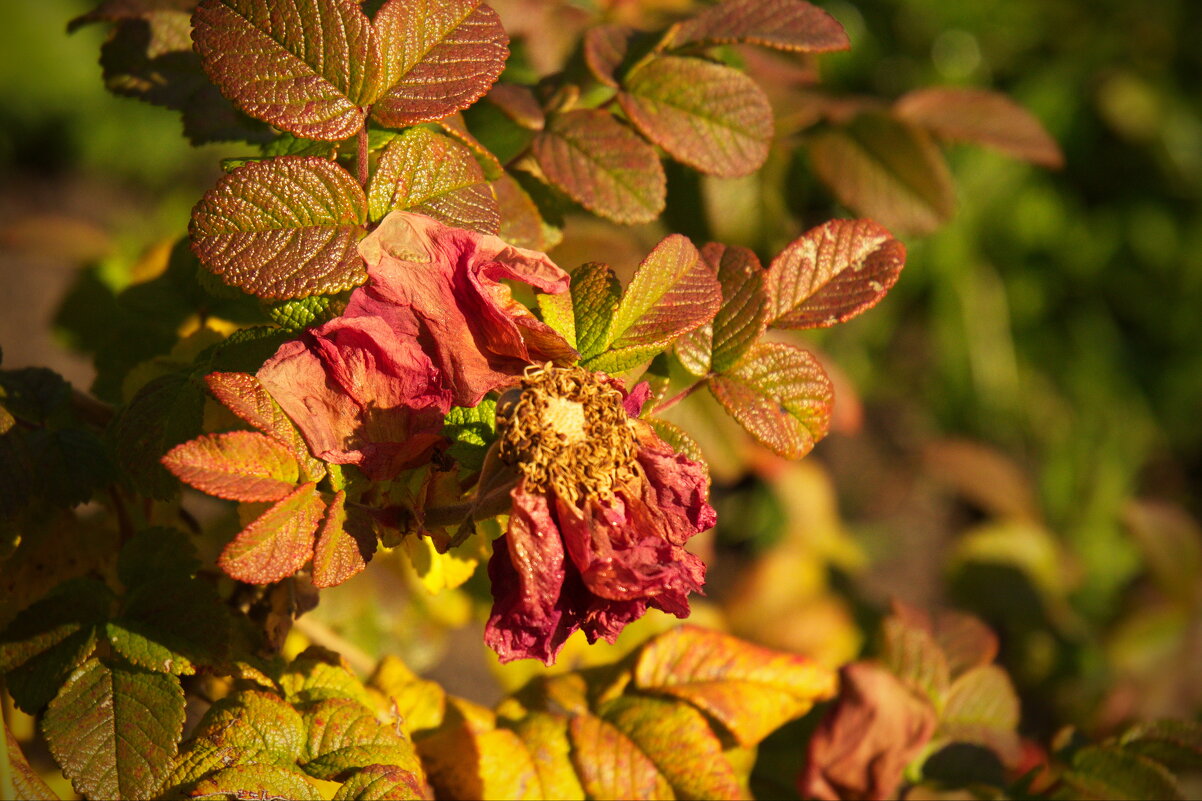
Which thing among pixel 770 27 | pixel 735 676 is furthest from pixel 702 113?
pixel 735 676

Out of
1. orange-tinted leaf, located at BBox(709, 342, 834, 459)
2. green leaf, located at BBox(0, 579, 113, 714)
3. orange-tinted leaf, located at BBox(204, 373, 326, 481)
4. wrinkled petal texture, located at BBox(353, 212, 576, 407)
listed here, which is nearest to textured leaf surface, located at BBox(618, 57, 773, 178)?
orange-tinted leaf, located at BBox(709, 342, 834, 459)

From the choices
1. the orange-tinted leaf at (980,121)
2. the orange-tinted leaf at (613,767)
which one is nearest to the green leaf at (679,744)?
the orange-tinted leaf at (613,767)

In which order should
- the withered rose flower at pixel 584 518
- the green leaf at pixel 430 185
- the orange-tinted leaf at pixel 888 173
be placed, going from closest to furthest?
the withered rose flower at pixel 584 518 → the green leaf at pixel 430 185 → the orange-tinted leaf at pixel 888 173

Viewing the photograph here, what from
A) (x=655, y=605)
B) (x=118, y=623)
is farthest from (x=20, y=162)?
(x=655, y=605)

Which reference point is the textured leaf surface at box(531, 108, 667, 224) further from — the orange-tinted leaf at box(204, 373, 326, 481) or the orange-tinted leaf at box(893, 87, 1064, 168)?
the orange-tinted leaf at box(893, 87, 1064, 168)

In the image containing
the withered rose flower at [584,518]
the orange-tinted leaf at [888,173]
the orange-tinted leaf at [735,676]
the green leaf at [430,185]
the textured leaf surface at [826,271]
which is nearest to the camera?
the withered rose flower at [584,518]

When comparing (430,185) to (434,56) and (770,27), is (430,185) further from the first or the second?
(770,27)

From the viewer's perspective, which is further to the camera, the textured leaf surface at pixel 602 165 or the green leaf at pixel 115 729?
the textured leaf surface at pixel 602 165

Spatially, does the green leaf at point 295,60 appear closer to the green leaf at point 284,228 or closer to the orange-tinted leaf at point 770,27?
the green leaf at point 284,228
